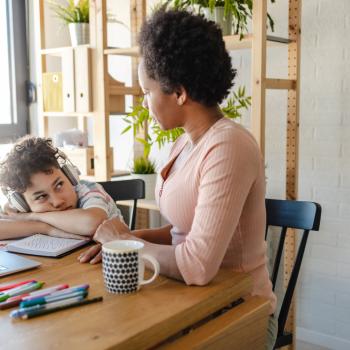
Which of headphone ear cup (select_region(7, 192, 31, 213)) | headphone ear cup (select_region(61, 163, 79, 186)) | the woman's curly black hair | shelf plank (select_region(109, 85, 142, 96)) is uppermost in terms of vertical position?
the woman's curly black hair

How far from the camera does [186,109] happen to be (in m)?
1.39

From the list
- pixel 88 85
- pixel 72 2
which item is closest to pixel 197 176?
pixel 88 85

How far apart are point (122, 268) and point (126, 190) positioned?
3.97 ft

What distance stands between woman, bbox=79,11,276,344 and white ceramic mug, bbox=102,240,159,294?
120mm

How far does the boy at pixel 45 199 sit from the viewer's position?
1.55m

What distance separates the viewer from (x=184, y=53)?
1294 mm

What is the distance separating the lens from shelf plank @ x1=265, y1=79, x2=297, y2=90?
2.21 metres

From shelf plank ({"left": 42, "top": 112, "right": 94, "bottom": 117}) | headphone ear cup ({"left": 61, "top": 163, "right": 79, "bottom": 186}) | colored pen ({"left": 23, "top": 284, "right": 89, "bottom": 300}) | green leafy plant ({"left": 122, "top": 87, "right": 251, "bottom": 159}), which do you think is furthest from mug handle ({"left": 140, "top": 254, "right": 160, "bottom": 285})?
shelf plank ({"left": 42, "top": 112, "right": 94, "bottom": 117})

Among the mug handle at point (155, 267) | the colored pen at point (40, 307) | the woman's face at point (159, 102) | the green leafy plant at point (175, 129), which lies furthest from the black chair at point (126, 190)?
the colored pen at point (40, 307)

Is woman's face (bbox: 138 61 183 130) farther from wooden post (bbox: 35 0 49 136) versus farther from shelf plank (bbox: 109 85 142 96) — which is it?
wooden post (bbox: 35 0 49 136)

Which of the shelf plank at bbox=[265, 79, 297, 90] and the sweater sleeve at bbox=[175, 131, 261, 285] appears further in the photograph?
the shelf plank at bbox=[265, 79, 297, 90]

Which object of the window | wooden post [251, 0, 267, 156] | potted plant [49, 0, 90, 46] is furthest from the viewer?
the window

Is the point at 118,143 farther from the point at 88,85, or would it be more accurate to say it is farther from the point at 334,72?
the point at 334,72

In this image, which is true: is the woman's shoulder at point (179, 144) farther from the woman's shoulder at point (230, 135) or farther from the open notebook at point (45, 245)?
the open notebook at point (45, 245)
